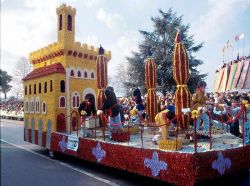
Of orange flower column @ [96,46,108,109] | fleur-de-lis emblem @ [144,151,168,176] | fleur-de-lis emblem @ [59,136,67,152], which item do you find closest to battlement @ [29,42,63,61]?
orange flower column @ [96,46,108,109]

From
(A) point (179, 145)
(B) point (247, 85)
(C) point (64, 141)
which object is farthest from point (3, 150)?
(B) point (247, 85)

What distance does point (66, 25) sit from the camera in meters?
10.4

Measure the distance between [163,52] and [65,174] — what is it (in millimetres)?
15053

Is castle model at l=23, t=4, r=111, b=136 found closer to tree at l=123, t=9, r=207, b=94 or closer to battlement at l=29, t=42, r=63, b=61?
battlement at l=29, t=42, r=63, b=61

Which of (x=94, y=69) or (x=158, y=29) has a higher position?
(x=158, y=29)

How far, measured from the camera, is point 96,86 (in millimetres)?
11156

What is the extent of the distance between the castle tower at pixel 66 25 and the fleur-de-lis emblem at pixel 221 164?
22.7ft

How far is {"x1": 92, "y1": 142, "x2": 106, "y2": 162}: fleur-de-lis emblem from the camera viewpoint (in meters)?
6.92

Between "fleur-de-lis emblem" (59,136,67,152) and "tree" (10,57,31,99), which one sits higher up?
"tree" (10,57,31,99)

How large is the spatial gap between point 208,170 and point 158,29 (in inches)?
703

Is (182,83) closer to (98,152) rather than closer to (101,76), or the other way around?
(98,152)

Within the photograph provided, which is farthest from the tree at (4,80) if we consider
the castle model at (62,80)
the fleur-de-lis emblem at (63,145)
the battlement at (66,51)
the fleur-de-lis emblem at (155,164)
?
the fleur-de-lis emblem at (155,164)

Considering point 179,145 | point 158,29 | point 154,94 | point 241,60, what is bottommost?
point 179,145

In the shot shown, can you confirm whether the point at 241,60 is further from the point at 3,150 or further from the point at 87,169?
the point at 3,150
